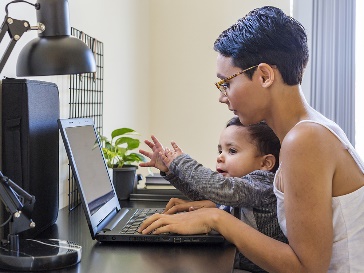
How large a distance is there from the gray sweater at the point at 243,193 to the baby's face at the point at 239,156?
0.37ft

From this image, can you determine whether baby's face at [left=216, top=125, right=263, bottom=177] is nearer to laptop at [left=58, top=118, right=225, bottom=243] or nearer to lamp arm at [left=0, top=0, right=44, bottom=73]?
laptop at [left=58, top=118, right=225, bottom=243]

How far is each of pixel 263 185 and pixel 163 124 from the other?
1926 millimetres

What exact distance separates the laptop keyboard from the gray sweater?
15 cm

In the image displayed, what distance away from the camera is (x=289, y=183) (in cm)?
125

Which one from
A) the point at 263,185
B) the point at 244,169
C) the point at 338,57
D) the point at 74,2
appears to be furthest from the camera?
the point at 338,57

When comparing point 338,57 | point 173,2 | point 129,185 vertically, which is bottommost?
point 129,185

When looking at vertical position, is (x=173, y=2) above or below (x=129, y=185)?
above

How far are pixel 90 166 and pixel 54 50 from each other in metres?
0.41

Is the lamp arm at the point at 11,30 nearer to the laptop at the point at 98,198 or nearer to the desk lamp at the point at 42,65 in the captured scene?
the desk lamp at the point at 42,65

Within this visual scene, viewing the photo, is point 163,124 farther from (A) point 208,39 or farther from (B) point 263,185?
(B) point 263,185

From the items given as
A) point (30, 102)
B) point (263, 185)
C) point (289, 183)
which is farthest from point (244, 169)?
point (30, 102)

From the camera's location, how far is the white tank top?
4.15 ft

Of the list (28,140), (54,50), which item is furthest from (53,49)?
(28,140)

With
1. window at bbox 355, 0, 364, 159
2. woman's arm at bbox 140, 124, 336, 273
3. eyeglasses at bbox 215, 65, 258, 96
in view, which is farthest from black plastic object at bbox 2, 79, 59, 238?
window at bbox 355, 0, 364, 159
